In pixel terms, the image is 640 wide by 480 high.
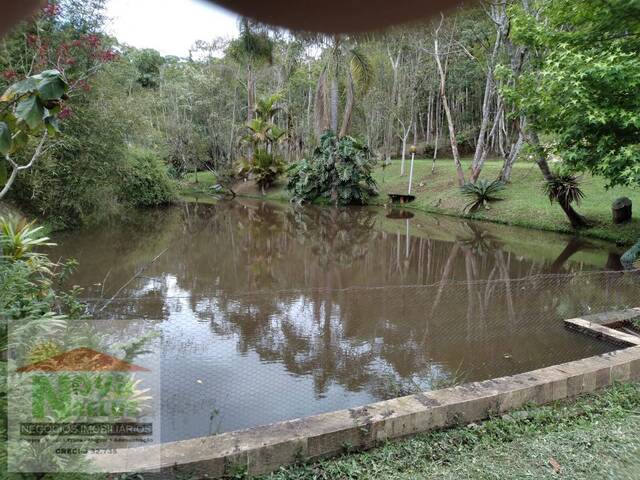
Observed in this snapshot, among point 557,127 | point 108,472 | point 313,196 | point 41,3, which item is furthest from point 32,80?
point 313,196

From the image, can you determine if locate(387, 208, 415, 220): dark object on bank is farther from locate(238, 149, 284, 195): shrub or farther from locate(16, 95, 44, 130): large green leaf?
locate(16, 95, 44, 130): large green leaf

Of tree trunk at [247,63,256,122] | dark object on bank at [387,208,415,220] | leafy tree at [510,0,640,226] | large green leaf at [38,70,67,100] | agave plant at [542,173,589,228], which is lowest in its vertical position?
dark object on bank at [387,208,415,220]

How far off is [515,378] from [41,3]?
3.36m

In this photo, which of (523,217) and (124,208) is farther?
(124,208)

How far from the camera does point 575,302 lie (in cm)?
562

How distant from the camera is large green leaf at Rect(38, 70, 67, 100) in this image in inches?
76.7

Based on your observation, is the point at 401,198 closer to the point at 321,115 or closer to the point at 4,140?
the point at 321,115

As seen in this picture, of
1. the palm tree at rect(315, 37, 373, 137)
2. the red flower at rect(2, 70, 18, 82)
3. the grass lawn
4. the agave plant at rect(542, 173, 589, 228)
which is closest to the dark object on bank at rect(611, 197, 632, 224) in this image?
the grass lawn

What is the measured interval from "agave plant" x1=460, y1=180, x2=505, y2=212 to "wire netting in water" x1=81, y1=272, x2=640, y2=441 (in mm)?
9142

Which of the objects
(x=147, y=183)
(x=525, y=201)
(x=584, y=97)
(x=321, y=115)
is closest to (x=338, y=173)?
(x=321, y=115)

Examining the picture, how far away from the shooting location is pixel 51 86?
6.43ft

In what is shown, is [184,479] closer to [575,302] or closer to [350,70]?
[575,302]

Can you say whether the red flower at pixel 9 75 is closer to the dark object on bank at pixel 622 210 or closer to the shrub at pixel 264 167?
the dark object on bank at pixel 622 210

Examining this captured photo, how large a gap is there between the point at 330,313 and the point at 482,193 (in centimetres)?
1131
